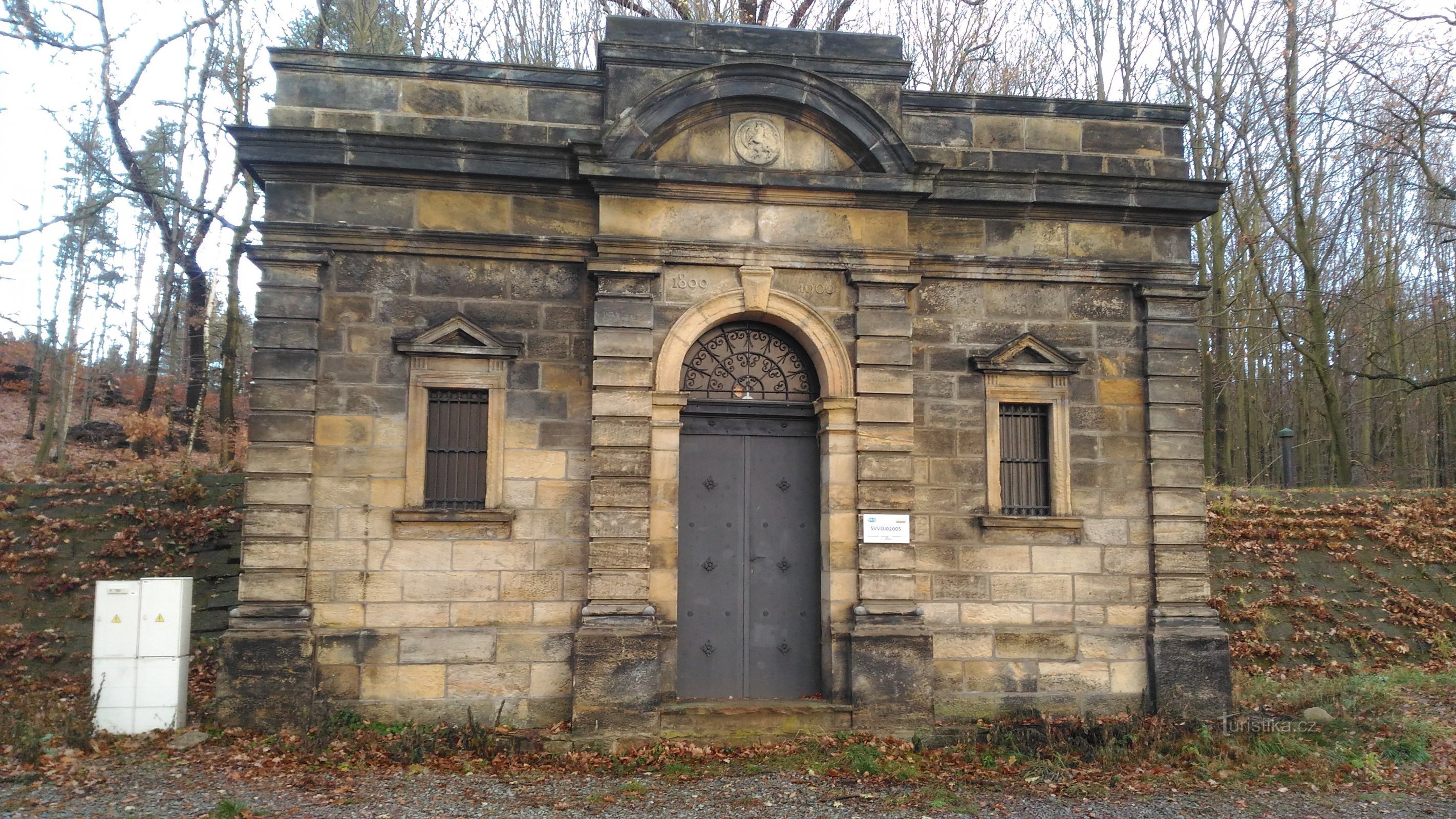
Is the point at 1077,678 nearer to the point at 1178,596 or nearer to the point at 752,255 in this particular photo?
the point at 1178,596

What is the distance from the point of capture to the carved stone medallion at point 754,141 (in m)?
8.10

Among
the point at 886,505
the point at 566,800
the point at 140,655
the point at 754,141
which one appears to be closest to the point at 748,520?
the point at 886,505

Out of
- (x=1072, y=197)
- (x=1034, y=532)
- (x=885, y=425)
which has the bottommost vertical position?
(x=1034, y=532)

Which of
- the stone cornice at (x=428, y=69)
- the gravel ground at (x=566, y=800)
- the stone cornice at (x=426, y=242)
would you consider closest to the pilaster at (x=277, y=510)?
the stone cornice at (x=426, y=242)

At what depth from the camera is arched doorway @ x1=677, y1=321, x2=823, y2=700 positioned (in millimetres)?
8078

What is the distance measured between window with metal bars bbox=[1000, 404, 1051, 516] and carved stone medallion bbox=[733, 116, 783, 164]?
10.1ft

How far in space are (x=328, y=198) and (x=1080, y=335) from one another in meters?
6.67

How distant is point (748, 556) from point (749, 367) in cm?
167

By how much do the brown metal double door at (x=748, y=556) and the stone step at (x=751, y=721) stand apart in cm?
41

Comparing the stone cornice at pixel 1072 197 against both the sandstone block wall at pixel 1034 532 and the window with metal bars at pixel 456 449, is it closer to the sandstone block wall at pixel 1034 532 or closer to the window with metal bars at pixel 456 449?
the sandstone block wall at pixel 1034 532

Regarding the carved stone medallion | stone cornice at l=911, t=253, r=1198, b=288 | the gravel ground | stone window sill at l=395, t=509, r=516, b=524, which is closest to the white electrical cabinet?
the gravel ground

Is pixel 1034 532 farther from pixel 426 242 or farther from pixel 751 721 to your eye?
pixel 426 242

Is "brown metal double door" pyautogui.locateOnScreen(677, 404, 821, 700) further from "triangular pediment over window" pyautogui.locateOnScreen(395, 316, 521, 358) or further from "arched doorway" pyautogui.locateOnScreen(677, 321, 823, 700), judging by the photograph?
"triangular pediment over window" pyautogui.locateOnScreen(395, 316, 521, 358)

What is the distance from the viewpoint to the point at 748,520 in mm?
8227
